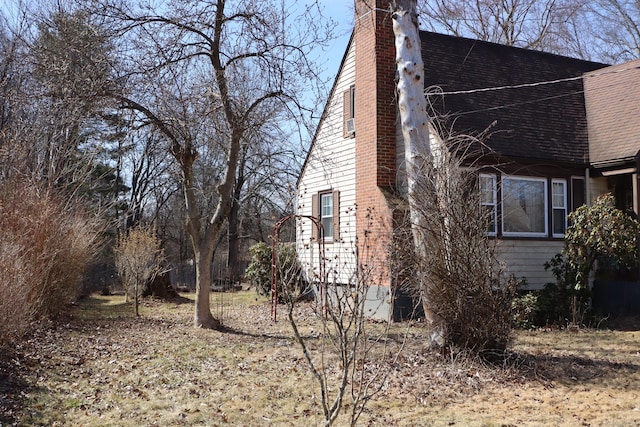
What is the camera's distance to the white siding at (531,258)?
1263cm

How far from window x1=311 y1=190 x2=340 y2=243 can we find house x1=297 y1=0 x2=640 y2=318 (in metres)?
0.10

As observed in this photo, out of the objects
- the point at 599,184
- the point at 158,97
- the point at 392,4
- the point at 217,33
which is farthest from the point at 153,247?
the point at 599,184

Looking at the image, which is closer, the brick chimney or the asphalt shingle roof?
the asphalt shingle roof

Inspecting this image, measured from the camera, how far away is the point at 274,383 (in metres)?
7.26

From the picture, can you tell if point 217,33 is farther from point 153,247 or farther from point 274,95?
point 153,247

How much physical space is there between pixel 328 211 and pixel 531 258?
17.7 feet

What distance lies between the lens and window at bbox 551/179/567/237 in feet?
43.7

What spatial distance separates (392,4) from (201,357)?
6236 millimetres

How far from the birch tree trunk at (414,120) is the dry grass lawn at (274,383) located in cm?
130

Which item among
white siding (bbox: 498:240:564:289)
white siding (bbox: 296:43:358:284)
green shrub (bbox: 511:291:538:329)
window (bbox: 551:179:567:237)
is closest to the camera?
green shrub (bbox: 511:291:538:329)

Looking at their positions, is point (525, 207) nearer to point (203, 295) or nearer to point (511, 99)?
point (511, 99)

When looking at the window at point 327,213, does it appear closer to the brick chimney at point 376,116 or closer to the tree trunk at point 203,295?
the brick chimney at point 376,116

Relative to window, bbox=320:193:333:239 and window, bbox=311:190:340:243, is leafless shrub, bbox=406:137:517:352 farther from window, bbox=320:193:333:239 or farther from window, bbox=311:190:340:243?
window, bbox=320:193:333:239

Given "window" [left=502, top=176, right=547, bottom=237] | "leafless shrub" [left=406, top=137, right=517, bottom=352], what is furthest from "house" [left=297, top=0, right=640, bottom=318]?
"leafless shrub" [left=406, top=137, right=517, bottom=352]
